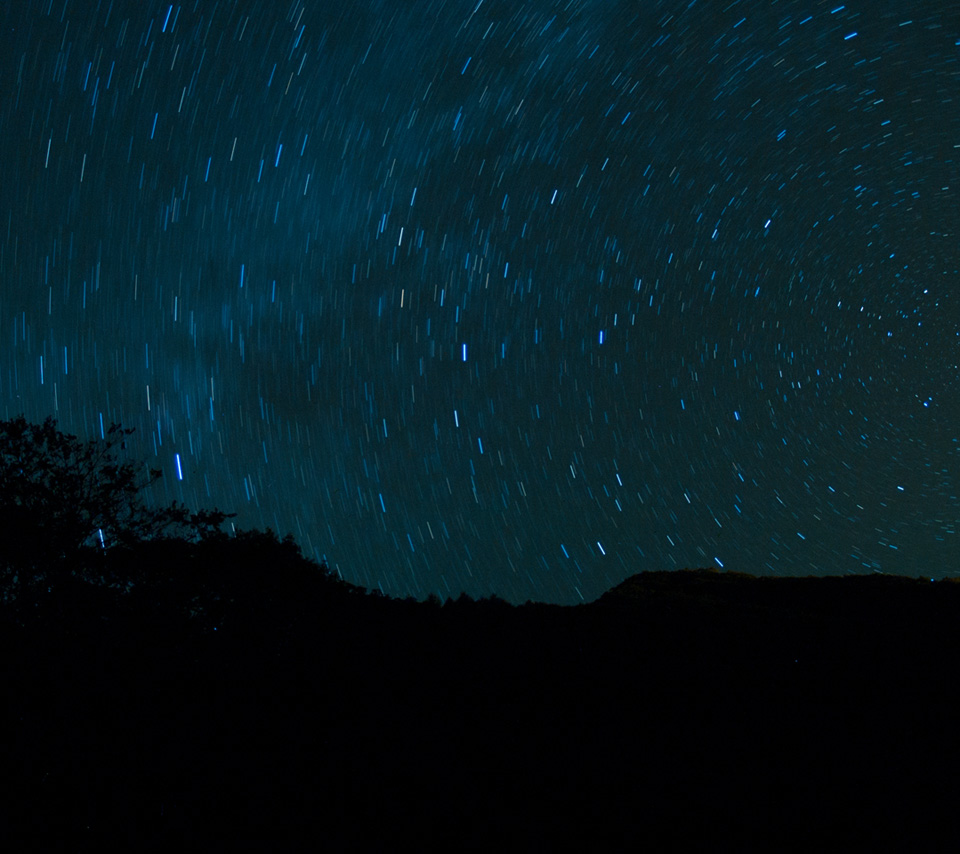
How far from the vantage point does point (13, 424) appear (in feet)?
34.0

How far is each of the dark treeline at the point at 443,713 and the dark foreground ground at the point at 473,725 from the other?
3cm

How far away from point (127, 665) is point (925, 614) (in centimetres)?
1542

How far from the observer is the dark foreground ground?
18.6 ft

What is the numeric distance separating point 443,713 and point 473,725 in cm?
57

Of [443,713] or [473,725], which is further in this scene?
[443,713]

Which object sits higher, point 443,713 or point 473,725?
Result: point 443,713

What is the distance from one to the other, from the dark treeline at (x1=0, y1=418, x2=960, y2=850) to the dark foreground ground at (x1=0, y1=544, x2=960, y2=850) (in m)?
0.03

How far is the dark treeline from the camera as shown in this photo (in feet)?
18.9

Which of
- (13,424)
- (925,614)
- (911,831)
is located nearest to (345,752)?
(911,831)

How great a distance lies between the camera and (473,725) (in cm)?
753

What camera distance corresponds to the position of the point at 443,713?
7.89 metres

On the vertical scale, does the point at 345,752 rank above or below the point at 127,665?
below

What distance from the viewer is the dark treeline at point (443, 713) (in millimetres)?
5750

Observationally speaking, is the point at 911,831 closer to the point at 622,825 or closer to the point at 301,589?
the point at 622,825
